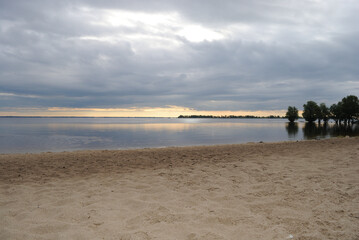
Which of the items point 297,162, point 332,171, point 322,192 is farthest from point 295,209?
point 297,162

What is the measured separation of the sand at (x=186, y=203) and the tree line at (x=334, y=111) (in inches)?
4457

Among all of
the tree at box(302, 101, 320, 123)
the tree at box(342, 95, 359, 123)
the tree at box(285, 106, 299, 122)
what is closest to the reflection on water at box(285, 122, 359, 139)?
the tree at box(342, 95, 359, 123)

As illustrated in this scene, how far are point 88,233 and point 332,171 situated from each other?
813cm

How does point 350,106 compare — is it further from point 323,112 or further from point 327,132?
point 327,132

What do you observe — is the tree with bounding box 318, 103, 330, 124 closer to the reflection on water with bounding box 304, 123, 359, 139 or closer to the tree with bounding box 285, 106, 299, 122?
the tree with bounding box 285, 106, 299, 122

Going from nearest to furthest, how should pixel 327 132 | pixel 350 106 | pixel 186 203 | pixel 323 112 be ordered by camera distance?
1. pixel 186 203
2. pixel 327 132
3. pixel 350 106
4. pixel 323 112

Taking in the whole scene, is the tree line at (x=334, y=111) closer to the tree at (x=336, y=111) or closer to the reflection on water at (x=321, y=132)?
the tree at (x=336, y=111)

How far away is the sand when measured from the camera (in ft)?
14.5

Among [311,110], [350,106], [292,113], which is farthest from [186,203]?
[292,113]

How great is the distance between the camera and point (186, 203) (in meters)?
5.82

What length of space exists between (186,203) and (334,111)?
140 meters

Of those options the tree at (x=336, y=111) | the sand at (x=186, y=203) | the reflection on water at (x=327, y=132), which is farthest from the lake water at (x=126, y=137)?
the tree at (x=336, y=111)

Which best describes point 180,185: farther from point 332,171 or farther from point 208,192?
point 332,171

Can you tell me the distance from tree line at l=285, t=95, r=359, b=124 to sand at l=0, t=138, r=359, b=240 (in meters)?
113
